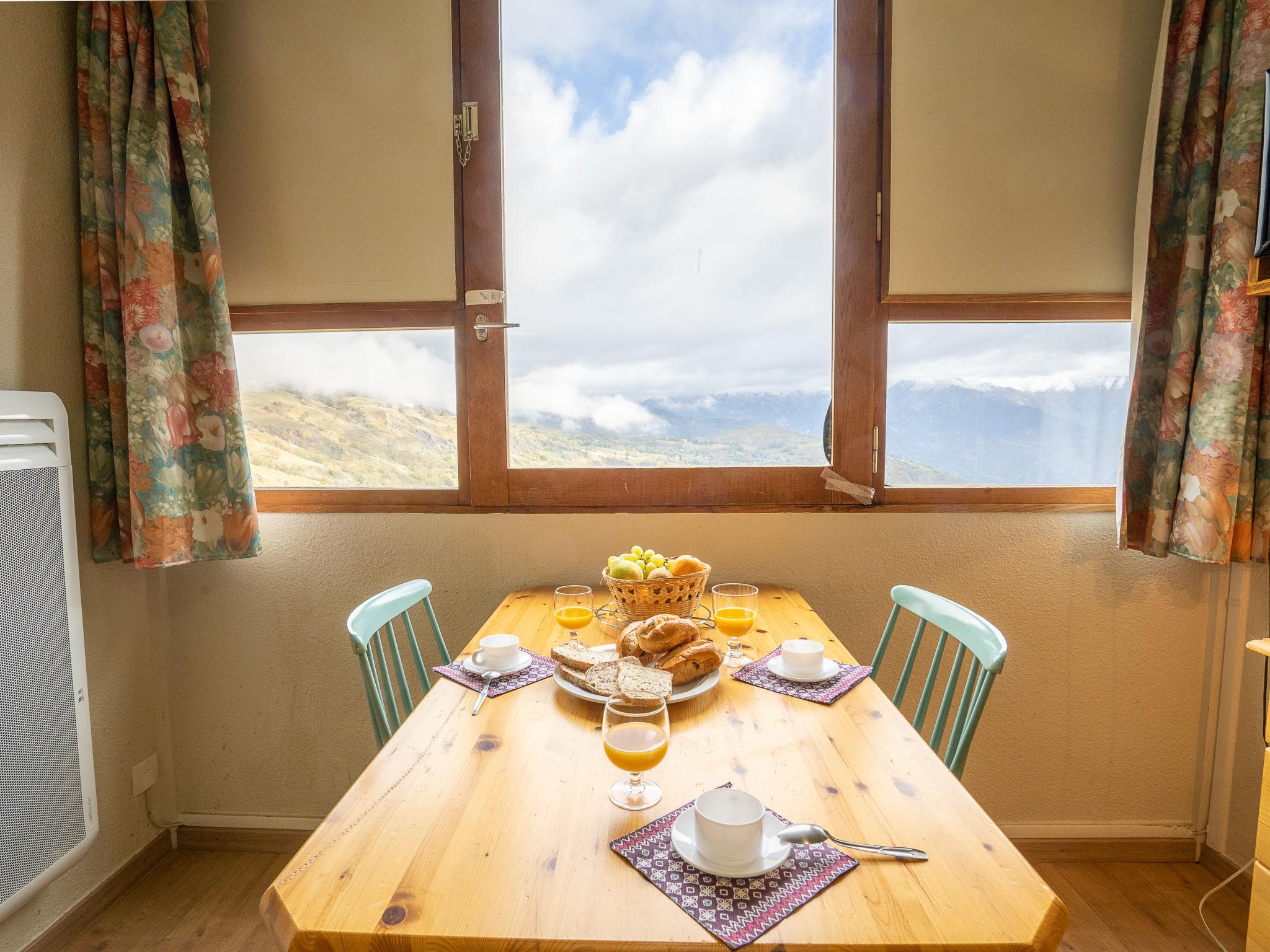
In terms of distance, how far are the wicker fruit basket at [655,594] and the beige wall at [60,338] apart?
146 cm

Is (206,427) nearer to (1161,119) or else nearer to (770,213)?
(770,213)

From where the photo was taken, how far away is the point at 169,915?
1.92 metres

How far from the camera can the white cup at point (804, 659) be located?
1.33m

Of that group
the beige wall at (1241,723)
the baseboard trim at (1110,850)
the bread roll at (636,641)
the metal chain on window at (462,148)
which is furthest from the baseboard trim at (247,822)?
the beige wall at (1241,723)

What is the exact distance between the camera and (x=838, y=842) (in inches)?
33.5

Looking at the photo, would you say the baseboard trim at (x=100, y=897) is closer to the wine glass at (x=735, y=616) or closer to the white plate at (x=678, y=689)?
the white plate at (x=678, y=689)

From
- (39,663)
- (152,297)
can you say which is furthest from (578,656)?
(152,297)

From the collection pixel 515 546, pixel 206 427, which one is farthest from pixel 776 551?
pixel 206 427

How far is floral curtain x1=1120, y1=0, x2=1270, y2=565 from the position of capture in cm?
175

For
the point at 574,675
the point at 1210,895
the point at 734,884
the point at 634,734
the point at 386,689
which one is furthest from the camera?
the point at 1210,895

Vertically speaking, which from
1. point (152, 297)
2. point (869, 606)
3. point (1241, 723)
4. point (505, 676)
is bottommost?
point (1241, 723)

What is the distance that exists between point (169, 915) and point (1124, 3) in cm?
355

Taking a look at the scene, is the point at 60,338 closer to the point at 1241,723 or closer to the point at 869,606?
the point at 869,606

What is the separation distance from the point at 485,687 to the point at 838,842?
691mm
